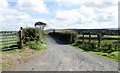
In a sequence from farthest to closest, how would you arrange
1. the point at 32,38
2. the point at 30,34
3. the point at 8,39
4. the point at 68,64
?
the point at 30,34, the point at 32,38, the point at 8,39, the point at 68,64

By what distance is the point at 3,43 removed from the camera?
2023 centimetres

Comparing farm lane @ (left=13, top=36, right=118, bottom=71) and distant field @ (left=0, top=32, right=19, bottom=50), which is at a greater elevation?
distant field @ (left=0, top=32, right=19, bottom=50)

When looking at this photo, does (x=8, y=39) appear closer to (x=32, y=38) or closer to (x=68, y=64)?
(x=32, y=38)

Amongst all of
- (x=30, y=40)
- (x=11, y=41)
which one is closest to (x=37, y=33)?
(x=30, y=40)

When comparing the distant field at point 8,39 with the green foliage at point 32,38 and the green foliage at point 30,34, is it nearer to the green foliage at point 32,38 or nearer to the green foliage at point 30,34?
the green foliage at point 32,38

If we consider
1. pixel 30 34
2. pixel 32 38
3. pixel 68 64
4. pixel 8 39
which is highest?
pixel 30 34

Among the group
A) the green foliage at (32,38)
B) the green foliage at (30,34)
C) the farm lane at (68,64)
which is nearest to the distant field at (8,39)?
the green foliage at (32,38)

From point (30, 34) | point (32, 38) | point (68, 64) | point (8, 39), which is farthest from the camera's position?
point (30, 34)

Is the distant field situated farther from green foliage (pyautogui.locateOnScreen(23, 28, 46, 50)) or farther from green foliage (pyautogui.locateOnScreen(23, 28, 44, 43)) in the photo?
green foliage (pyautogui.locateOnScreen(23, 28, 44, 43))

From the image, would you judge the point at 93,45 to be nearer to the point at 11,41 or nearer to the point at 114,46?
the point at 114,46

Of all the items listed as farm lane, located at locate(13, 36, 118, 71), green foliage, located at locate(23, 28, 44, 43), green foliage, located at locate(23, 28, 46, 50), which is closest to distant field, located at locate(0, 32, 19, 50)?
green foliage, located at locate(23, 28, 46, 50)

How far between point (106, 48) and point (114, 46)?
81 centimetres

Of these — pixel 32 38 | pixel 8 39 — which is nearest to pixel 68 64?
pixel 8 39

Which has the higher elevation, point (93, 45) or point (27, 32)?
point (27, 32)
